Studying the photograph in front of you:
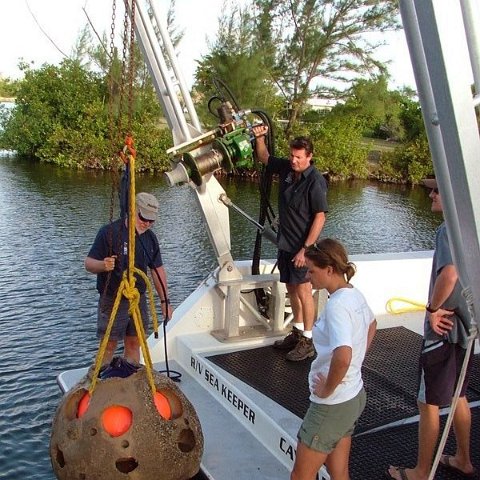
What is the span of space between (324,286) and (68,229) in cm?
1397

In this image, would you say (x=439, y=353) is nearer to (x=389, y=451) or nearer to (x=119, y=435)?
(x=389, y=451)

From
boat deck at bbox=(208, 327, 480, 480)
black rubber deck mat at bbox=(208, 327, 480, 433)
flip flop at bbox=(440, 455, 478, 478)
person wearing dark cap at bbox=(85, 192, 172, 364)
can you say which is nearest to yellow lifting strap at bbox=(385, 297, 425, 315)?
boat deck at bbox=(208, 327, 480, 480)

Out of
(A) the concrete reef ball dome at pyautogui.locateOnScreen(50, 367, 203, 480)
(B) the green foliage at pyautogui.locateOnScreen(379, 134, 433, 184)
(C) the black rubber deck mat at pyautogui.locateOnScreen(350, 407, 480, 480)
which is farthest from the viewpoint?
(B) the green foliage at pyautogui.locateOnScreen(379, 134, 433, 184)

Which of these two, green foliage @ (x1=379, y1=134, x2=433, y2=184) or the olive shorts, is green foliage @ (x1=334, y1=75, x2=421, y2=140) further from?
the olive shorts

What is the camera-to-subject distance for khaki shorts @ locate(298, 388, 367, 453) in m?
3.06

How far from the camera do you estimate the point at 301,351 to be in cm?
534

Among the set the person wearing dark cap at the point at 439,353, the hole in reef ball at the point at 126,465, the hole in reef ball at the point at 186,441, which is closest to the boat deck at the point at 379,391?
→ the person wearing dark cap at the point at 439,353

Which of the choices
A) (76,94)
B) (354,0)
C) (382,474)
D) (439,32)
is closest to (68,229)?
(382,474)

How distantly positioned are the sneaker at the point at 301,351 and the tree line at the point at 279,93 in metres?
29.3

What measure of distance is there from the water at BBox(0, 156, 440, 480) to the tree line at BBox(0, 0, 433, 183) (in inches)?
175

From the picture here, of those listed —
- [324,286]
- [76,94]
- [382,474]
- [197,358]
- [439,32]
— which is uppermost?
[76,94]

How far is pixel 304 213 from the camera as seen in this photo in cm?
521

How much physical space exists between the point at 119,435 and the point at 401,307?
446 cm

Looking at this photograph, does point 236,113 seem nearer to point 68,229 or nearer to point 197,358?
point 197,358
